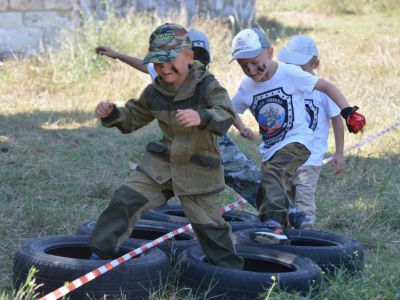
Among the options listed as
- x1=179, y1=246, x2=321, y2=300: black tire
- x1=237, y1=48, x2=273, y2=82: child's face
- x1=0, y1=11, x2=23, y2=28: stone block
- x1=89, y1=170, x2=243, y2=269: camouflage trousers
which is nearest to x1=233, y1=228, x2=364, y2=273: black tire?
x1=179, y1=246, x2=321, y2=300: black tire

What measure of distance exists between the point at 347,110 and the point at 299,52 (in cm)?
143

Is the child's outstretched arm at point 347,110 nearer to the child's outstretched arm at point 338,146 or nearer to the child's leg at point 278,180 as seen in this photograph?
the child's leg at point 278,180

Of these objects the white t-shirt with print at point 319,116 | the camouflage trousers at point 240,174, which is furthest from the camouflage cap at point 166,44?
the white t-shirt with print at point 319,116

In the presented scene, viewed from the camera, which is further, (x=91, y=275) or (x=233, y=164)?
(x=233, y=164)

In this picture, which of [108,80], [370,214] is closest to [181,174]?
[370,214]

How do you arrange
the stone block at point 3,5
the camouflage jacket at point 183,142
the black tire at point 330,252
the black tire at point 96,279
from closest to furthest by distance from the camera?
the black tire at point 96,279
the camouflage jacket at point 183,142
the black tire at point 330,252
the stone block at point 3,5

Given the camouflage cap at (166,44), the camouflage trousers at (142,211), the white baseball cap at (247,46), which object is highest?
the camouflage cap at (166,44)

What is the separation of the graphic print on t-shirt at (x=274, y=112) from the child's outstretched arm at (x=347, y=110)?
0.86 feet

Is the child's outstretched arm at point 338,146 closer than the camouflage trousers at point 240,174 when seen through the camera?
No

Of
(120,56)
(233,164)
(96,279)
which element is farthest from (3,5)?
(96,279)

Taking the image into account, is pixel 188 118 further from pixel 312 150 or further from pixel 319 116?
pixel 319 116

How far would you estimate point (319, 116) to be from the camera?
22.9 feet

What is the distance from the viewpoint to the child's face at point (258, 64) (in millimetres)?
5996

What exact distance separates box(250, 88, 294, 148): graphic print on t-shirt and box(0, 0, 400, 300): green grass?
3.77ft
